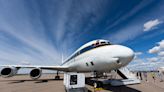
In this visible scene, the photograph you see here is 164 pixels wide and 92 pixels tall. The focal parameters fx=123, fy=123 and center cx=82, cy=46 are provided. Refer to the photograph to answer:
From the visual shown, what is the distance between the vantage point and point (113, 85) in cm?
1157

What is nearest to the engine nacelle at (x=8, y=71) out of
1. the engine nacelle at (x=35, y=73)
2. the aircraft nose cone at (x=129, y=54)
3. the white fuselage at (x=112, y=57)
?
the engine nacelle at (x=35, y=73)

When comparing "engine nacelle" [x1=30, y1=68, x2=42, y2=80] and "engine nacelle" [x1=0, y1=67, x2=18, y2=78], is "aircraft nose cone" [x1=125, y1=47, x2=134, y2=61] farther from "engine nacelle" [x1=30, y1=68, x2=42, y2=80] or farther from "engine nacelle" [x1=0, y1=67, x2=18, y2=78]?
"engine nacelle" [x1=0, y1=67, x2=18, y2=78]

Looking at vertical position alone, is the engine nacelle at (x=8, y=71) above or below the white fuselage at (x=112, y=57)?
below

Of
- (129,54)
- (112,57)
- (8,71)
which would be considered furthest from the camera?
(8,71)

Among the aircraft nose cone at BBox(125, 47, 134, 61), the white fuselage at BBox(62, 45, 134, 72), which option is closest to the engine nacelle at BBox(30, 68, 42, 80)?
the white fuselage at BBox(62, 45, 134, 72)

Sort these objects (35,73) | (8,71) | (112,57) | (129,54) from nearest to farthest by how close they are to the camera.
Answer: (129,54) < (112,57) < (35,73) < (8,71)

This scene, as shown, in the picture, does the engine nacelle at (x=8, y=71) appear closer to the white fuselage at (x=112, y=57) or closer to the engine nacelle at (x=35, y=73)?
the engine nacelle at (x=35, y=73)

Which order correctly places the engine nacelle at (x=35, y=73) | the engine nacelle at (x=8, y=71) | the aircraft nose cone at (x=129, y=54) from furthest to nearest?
1. the engine nacelle at (x=8, y=71)
2. the engine nacelle at (x=35, y=73)
3. the aircraft nose cone at (x=129, y=54)

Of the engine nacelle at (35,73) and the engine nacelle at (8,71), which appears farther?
the engine nacelle at (8,71)

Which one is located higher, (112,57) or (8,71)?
(112,57)

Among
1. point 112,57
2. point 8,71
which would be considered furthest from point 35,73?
point 112,57

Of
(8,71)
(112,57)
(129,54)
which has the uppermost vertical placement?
(129,54)

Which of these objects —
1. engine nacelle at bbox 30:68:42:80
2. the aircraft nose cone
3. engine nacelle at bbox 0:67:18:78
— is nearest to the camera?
the aircraft nose cone

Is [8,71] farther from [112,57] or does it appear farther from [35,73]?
[112,57]
